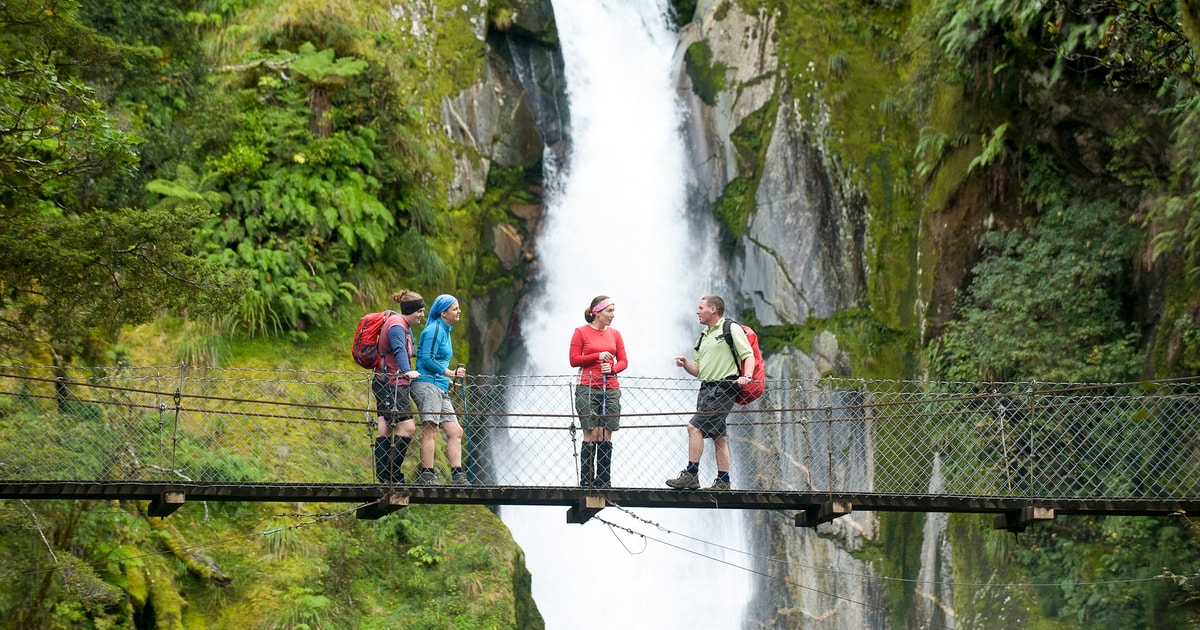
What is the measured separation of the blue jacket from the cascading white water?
8013 millimetres

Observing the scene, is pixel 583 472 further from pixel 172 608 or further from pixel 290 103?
pixel 290 103

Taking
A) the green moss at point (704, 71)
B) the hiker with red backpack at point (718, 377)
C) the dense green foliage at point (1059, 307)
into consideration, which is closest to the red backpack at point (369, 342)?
the hiker with red backpack at point (718, 377)

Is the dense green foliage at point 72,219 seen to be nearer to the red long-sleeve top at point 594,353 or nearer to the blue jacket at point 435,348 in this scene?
the blue jacket at point 435,348

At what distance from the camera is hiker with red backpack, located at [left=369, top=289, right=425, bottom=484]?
891 centimetres

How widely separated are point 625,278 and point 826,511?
10.5 metres


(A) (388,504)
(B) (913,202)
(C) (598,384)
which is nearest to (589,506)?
(C) (598,384)

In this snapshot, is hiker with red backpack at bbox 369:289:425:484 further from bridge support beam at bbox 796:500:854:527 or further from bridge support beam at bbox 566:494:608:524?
bridge support beam at bbox 796:500:854:527

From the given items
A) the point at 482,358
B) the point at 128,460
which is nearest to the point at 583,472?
the point at 128,460

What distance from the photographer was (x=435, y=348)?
8953 millimetres

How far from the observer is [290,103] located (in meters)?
15.8

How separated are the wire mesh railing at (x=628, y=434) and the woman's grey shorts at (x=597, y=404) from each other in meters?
0.15

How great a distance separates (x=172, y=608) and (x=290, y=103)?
24.8 feet

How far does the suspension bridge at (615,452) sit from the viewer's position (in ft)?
29.5

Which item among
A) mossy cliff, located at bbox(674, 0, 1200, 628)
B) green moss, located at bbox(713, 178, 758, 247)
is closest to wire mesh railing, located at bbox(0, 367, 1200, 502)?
mossy cliff, located at bbox(674, 0, 1200, 628)
